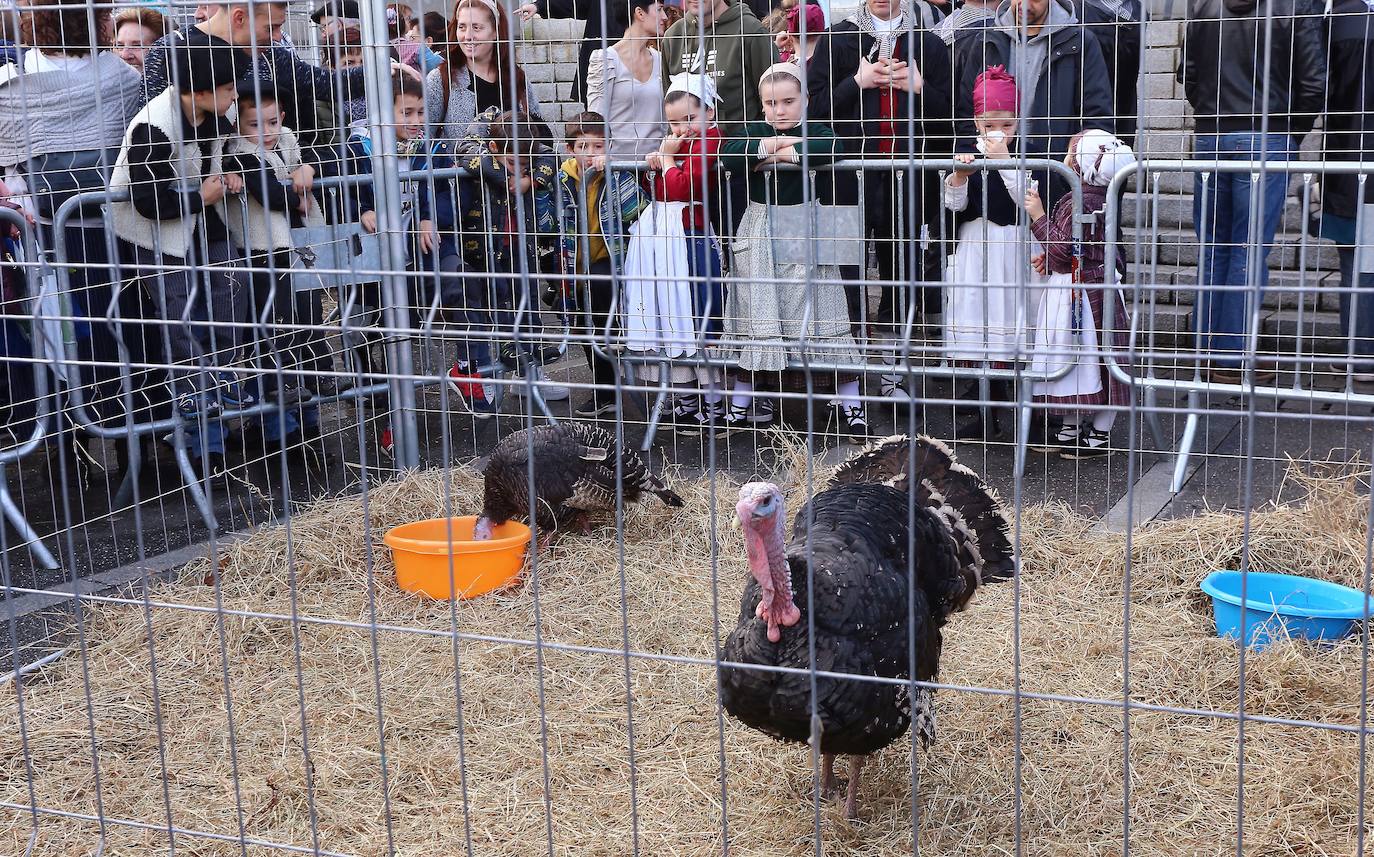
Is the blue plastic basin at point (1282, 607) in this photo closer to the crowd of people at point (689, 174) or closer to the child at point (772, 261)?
the crowd of people at point (689, 174)

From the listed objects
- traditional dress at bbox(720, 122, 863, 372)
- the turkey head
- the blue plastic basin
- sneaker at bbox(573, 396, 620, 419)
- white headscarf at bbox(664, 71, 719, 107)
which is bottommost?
the blue plastic basin

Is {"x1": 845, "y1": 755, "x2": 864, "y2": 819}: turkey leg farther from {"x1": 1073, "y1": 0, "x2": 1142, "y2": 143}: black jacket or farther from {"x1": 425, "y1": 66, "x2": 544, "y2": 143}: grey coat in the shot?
{"x1": 425, "y1": 66, "x2": 544, "y2": 143}: grey coat

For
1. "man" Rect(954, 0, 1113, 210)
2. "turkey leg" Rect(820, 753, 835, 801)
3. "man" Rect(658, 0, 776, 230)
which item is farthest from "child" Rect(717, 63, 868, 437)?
"turkey leg" Rect(820, 753, 835, 801)

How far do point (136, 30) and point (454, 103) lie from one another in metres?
1.66

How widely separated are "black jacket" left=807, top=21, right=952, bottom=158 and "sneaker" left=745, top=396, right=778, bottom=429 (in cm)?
130

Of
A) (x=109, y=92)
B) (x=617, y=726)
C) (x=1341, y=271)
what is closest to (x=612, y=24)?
(x=109, y=92)

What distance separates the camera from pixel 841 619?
3.15 metres

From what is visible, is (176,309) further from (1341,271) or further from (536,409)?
(1341,271)

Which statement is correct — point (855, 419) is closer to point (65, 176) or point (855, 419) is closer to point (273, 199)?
point (273, 199)

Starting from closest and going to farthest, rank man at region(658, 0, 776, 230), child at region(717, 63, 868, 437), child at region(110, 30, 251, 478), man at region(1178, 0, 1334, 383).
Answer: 1. child at region(110, 30, 251, 478)
2. child at region(717, 63, 868, 437)
3. man at region(1178, 0, 1334, 383)
4. man at region(658, 0, 776, 230)

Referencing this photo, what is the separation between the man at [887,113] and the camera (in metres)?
6.41

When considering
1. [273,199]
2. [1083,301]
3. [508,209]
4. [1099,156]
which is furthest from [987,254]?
[273,199]

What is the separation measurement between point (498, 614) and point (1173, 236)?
178 inches

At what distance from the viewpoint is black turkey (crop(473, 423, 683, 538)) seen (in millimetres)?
5312
